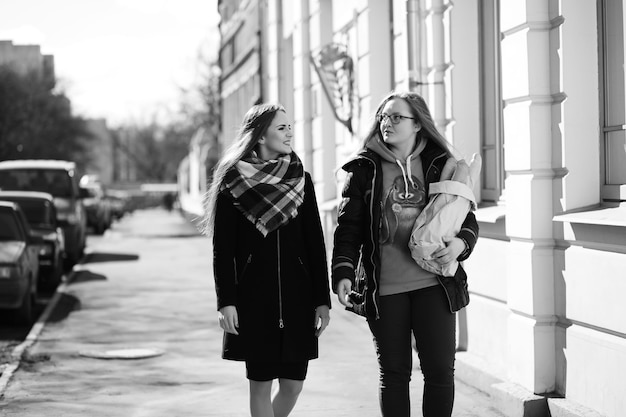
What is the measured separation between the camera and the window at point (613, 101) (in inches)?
256

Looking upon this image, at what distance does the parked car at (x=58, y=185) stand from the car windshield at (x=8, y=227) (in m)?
7.50

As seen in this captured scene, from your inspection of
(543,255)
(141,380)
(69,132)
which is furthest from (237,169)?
(69,132)

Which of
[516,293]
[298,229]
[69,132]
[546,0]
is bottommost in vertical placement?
[516,293]

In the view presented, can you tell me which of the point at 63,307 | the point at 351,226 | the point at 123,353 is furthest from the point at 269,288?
the point at 63,307

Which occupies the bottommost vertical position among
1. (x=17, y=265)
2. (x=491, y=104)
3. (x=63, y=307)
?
(x=63, y=307)

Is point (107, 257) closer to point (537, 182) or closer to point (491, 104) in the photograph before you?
point (491, 104)

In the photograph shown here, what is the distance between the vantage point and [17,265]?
12.7 m

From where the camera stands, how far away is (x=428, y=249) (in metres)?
4.87

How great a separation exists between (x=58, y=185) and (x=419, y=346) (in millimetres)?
17752

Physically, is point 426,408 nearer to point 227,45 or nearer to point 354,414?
point 354,414

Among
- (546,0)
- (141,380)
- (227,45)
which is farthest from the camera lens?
(227,45)

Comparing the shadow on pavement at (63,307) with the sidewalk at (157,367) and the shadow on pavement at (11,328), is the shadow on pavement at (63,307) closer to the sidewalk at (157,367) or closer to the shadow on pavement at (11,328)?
the sidewalk at (157,367)

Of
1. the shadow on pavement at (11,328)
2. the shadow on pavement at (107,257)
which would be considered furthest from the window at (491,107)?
the shadow on pavement at (107,257)

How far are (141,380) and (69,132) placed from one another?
184ft
